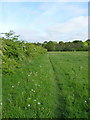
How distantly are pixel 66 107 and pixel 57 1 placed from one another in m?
4.85

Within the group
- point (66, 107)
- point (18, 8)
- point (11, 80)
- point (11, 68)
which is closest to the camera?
point (66, 107)

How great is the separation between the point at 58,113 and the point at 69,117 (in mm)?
210

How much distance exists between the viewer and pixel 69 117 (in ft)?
7.72

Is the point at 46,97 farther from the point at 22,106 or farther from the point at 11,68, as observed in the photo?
the point at 11,68

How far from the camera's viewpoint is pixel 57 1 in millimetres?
6188

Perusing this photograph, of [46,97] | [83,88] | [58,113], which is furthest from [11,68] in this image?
[58,113]

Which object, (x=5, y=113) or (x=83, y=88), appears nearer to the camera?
(x=5, y=113)

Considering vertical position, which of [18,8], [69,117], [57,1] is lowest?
[69,117]

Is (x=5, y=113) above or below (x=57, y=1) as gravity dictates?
below

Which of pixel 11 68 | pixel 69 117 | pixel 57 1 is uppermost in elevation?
pixel 57 1

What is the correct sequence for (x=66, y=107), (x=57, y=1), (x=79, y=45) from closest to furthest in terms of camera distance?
(x=66, y=107), (x=57, y=1), (x=79, y=45)

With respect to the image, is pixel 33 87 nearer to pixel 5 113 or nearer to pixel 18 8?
pixel 5 113

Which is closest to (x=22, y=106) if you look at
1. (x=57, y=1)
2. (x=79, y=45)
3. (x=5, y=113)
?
(x=5, y=113)

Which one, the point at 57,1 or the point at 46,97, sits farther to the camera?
the point at 57,1
